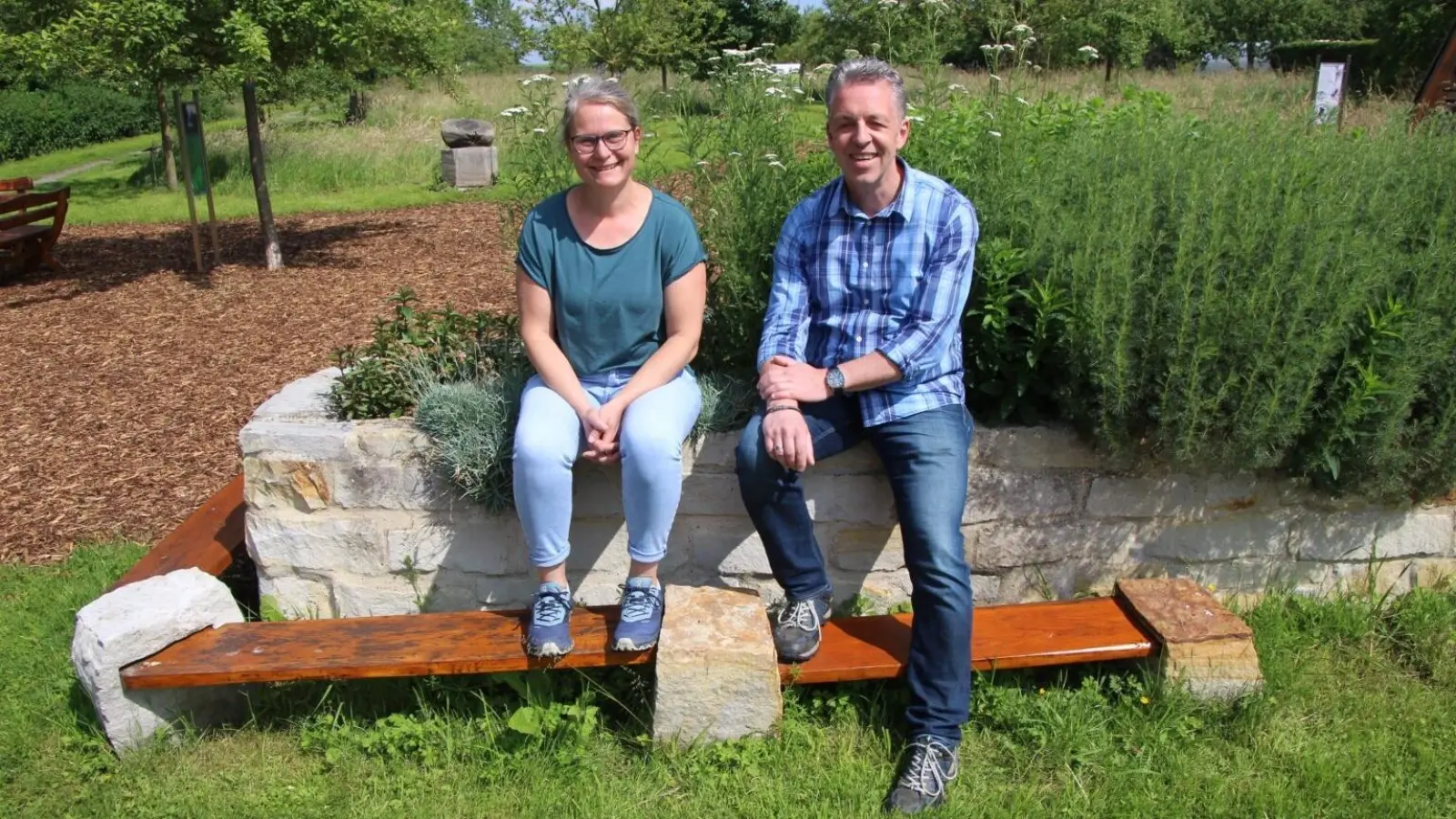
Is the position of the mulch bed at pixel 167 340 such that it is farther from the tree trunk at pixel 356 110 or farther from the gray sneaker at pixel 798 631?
the tree trunk at pixel 356 110

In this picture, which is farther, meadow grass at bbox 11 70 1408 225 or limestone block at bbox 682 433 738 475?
meadow grass at bbox 11 70 1408 225

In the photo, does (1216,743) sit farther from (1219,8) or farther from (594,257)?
(1219,8)

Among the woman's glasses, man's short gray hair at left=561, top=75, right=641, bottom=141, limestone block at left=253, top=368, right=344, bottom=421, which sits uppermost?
man's short gray hair at left=561, top=75, right=641, bottom=141

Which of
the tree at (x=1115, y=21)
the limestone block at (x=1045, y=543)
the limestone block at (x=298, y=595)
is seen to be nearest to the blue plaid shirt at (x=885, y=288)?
the limestone block at (x=1045, y=543)

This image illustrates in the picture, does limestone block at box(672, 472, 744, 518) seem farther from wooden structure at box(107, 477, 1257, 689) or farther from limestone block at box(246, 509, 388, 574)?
limestone block at box(246, 509, 388, 574)

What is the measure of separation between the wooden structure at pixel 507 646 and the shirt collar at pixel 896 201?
1108mm

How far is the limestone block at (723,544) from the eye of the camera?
3135mm

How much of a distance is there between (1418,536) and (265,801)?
3.35 metres

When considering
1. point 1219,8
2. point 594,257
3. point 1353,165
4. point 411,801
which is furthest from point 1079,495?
point 1219,8

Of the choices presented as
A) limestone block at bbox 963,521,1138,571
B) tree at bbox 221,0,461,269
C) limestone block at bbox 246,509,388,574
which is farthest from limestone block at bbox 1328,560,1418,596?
tree at bbox 221,0,461,269

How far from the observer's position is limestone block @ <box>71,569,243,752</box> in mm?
2625

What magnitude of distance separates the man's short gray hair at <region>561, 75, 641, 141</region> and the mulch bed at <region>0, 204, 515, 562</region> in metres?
1.05

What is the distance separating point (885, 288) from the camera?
111 inches

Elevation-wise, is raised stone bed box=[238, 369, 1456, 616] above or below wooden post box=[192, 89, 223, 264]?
below
